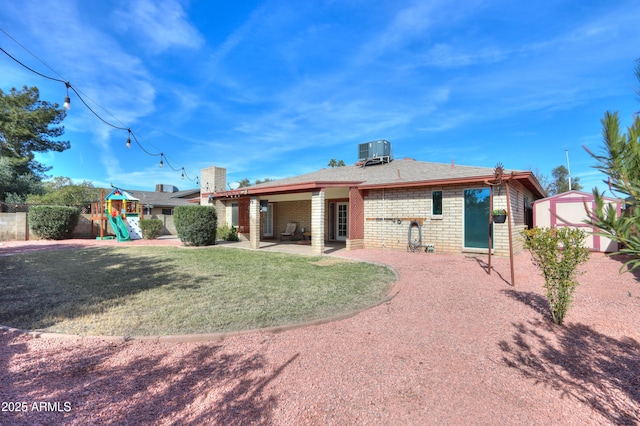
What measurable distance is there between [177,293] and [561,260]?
21.1 ft

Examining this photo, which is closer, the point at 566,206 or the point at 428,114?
the point at 566,206

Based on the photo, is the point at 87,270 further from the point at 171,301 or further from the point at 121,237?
the point at 121,237

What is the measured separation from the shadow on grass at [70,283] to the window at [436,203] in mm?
8444

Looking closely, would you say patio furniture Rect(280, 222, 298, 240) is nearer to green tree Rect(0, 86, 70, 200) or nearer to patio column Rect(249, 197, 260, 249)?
patio column Rect(249, 197, 260, 249)

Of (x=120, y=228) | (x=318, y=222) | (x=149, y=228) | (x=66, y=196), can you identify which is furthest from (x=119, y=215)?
(x=66, y=196)

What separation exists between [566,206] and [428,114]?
8.00 meters

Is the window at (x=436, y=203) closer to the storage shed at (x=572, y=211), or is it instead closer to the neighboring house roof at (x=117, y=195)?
the storage shed at (x=572, y=211)

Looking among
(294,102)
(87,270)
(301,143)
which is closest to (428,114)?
(294,102)

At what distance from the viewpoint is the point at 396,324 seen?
4141 mm

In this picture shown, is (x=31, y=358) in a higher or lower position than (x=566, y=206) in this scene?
lower

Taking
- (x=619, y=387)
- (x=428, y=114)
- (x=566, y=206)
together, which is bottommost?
(x=619, y=387)

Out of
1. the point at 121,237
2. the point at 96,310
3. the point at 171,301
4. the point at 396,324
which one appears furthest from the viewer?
the point at 121,237

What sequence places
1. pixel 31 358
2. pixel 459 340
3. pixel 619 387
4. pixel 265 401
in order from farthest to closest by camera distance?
1. pixel 459 340
2. pixel 31 358
3. pixel 619 387
4. pixel 265 401

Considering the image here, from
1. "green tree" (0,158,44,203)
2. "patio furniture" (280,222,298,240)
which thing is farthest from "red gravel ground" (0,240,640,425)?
"green tree" (0,158,44,203)
